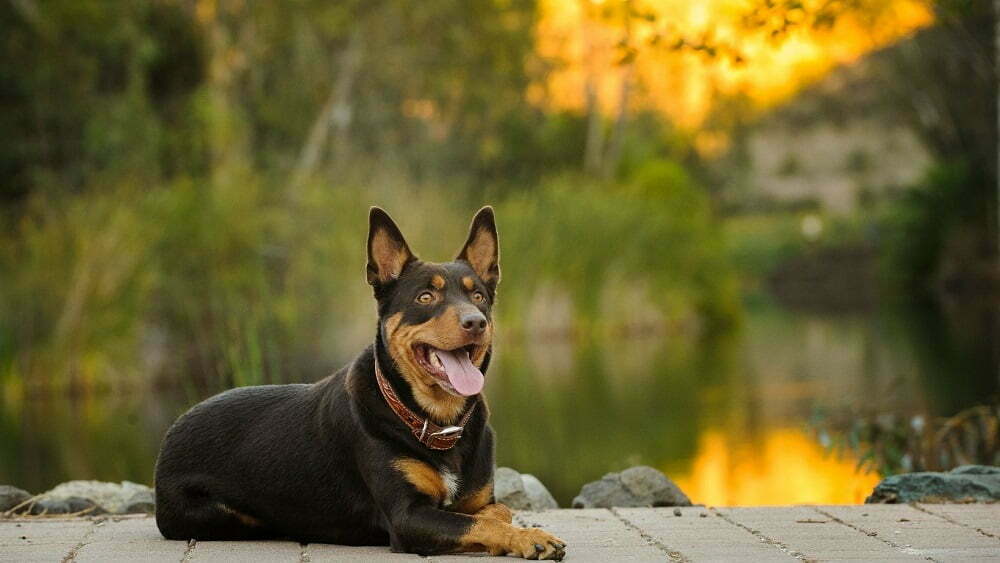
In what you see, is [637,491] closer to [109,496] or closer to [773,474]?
[109,496]

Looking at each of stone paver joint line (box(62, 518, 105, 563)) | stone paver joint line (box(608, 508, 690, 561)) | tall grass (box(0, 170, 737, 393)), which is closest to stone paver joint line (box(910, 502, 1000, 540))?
stone paver joint line (box(608, 508, 690, 561))

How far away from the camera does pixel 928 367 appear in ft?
65.7

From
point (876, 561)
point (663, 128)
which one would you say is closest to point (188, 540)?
point (876, 561)

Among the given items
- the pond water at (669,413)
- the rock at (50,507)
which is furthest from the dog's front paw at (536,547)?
the pond water at (669,413)

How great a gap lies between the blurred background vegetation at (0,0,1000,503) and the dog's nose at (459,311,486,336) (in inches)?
206

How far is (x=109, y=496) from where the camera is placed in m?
8.41

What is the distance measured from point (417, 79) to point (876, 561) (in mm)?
28345

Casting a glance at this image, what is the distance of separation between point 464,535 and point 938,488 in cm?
286

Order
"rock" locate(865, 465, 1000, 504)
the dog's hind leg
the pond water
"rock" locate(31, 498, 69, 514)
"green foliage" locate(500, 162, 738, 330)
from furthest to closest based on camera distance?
"green foliage" locate(500, 162, 738, 330), the pond water, "rock" locate(31, 498, 69, 514), "rock" locate(865, 465, 1000, 504), the dog's hind leg

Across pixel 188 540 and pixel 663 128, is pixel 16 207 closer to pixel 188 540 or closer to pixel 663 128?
pixel 188 540

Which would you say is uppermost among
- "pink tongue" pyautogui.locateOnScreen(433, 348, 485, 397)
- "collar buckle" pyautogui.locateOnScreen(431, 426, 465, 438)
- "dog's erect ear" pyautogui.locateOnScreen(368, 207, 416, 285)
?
"dog's erect ear" pyautogui.locateOnScreen(368, 207, 416, 285)

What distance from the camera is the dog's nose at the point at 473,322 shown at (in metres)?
5.33

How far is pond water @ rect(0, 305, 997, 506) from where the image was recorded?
12164mm

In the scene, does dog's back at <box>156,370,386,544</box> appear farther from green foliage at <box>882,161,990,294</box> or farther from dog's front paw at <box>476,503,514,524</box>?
green foliage at <box>882,161,990,294</box>
